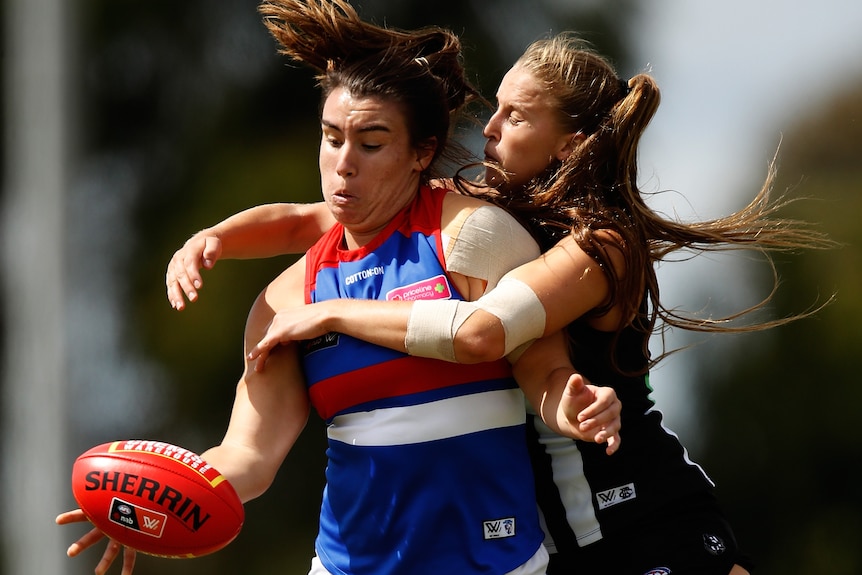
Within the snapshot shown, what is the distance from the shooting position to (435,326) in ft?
8.65

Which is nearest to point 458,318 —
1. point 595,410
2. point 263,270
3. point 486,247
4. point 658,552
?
point 486,247

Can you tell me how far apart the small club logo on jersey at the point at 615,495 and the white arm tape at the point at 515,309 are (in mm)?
471

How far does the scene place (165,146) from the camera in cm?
775

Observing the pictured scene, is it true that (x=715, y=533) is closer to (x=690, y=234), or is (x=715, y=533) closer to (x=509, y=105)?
(x=690, y=234)

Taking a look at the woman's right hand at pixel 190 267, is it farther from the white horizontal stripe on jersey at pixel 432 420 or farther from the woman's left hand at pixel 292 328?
the white horizontal stripe on jersey at pixel 432 420

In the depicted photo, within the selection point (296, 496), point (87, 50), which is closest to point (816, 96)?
point (296, 496)

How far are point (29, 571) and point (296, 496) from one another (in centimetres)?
164

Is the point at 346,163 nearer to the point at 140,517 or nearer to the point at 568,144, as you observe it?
the point at 568,144

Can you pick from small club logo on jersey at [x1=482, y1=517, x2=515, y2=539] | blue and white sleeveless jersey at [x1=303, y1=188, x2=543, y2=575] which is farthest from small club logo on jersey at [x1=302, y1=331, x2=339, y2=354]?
small club logo on jersey at [x1=482, y1=517, x2=515, y2=539]

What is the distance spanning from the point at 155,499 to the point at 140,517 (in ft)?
0.16

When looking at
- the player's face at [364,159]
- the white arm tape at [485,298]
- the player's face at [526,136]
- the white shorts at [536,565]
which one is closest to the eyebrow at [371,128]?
the player's face at [364,159]

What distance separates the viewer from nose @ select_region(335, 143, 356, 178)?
9.30 feet

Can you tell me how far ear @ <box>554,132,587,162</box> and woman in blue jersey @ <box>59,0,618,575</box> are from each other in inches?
11.7

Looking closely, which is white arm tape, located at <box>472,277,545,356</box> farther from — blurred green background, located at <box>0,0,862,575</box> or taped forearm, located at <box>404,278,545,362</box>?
blurred green background, located at <box>0,0,862,575</box>
